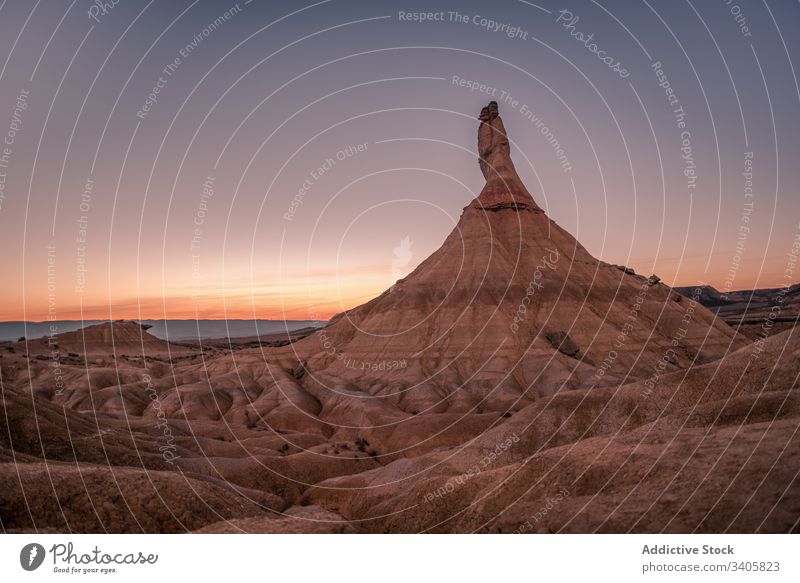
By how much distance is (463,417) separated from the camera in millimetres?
60688

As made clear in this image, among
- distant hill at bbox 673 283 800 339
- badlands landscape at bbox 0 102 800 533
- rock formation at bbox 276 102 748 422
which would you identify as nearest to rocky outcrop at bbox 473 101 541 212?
rock formation at bbox 276 102 748 422

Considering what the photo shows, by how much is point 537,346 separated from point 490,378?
9458 millimetres

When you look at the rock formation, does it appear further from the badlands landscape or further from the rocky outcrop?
the badlands landscape

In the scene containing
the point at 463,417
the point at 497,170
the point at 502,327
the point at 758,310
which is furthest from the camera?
the point at 758,310

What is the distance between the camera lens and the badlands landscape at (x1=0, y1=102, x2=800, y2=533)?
19875 millimetres

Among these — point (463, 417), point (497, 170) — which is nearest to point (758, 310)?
point (497, 170)

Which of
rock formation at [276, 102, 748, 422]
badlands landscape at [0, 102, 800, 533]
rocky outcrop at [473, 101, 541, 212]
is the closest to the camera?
badlands landscape at [0, 102, 800, 533]

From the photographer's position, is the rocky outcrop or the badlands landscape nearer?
the badlands landscape

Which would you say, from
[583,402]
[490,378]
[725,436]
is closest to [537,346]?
[490,378]

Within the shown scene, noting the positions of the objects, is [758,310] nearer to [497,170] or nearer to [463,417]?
[497,170]

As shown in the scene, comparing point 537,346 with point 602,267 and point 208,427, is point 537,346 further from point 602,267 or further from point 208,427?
point 208,427

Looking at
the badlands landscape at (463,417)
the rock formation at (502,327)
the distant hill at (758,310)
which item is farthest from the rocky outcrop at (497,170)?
the distant hill at (758,310)

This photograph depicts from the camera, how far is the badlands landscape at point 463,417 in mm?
19875
